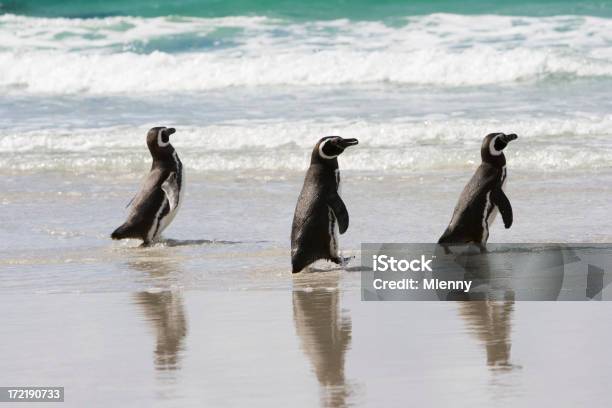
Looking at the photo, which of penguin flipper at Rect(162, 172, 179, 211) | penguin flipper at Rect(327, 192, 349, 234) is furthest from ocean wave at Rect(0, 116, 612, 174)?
penguin flipper at Rect(327, 192, 349, 234)

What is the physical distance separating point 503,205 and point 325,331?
7.86 feet

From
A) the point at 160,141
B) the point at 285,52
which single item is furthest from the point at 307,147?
the point at 285,52

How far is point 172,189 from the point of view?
853cm

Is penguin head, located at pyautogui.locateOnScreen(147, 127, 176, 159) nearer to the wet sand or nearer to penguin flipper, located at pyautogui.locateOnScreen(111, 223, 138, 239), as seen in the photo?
penguin flipper, located at pyautogui.locateOnScreen(111, 223, 138, 239)

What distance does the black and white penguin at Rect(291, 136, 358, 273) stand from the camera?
22.8 feet

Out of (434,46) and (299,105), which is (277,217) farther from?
(434,46)

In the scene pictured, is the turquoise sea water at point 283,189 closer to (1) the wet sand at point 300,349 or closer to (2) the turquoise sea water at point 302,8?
(1) the wet sand at point 300,349

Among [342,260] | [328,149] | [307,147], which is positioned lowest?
[342,260]

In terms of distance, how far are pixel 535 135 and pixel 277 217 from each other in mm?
4026

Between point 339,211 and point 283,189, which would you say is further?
point 283,189

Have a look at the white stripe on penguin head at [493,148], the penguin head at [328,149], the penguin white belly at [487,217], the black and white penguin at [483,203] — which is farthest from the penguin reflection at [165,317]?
the white stripe on penguin head at [493,148]

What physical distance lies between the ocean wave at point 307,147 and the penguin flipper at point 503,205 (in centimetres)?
283

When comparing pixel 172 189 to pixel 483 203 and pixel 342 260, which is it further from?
pixel 483 203

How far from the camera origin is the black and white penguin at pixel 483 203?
7.33m
